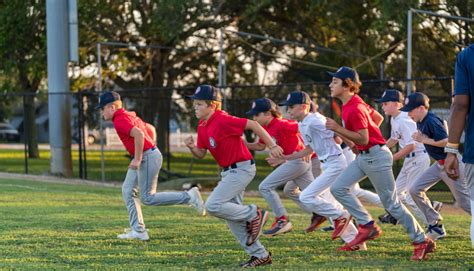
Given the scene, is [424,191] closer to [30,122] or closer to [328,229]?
[328,229]

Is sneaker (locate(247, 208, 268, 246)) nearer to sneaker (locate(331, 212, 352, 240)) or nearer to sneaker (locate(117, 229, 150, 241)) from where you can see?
sneaker (locate(331, 212, 352, 240))

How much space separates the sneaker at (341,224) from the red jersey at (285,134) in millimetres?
1567

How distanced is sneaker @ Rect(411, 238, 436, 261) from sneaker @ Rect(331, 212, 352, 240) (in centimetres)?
125

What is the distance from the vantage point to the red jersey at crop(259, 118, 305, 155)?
1130cm

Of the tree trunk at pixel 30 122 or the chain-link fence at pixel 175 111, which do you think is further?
the tree trunk at pixel 30 122

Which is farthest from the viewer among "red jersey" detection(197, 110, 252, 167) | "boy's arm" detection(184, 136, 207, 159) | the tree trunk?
the tree trunk

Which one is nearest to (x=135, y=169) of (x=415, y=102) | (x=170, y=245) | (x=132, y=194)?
(x=132, y=194)

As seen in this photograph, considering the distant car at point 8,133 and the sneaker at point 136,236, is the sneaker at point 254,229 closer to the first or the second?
the sneaker at point 136,236

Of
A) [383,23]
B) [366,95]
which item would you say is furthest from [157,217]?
[383,23]

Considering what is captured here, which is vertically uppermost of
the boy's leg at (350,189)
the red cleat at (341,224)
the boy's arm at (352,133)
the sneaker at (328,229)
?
the boy's arm at (352,133)

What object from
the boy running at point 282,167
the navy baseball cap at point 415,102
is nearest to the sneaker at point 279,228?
the boy running at point 282,167

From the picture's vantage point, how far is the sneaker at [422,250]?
8.73 m

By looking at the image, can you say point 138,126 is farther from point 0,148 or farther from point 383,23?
point 0,148

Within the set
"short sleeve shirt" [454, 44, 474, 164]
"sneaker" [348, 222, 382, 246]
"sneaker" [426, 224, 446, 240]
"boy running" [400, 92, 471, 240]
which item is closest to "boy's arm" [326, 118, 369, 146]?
"sneaker" [348, 222, 382, 246]
